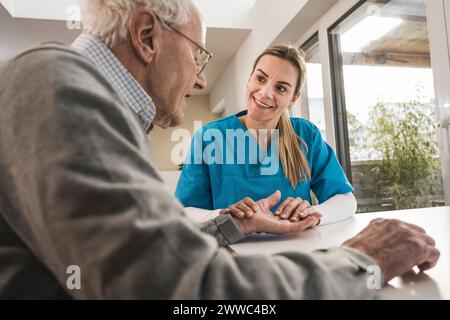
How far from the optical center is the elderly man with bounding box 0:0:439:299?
31 cm

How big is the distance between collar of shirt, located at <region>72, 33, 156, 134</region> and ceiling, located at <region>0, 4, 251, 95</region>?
266 cm

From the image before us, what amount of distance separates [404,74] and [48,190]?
1.84 metres

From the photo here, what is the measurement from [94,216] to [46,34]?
3714 mm

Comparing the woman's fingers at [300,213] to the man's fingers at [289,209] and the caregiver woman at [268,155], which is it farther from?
the caregiver woman at [268,155]

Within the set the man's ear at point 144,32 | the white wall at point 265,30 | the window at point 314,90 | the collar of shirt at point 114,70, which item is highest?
the white wall at point 265,30

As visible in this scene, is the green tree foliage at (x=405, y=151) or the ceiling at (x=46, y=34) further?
the ceiling at (x=46, y=34)

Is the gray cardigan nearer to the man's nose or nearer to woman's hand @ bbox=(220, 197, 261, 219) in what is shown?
the man's nose

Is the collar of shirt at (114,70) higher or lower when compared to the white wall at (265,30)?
lower

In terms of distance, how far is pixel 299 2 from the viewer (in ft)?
7.59

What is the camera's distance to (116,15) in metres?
0.57

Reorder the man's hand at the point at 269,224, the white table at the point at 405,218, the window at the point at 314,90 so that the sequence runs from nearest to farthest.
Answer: the white table at the point at 405,218 → the man's hand at the point at 269,224 → the window at the point at 314,90

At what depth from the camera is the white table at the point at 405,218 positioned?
0.45 m

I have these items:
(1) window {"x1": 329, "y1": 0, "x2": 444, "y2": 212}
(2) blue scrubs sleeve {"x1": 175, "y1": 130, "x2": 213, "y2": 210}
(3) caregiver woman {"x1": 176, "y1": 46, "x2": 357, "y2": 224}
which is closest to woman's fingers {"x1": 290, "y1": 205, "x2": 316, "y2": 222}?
(3) caregiver woman {"x1": 176, "y1": 46, "x2": 357, "y2": 224}

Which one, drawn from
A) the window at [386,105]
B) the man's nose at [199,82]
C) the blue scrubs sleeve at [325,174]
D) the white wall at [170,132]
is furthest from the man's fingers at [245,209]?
the white wall at [170,132]
